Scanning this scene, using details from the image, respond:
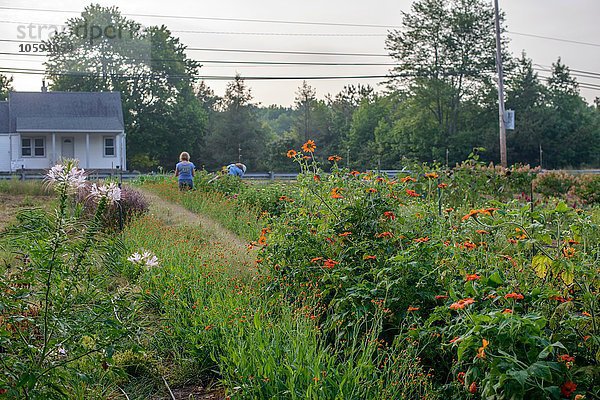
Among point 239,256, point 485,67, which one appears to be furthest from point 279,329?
point 485,67

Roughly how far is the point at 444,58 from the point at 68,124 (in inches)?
869

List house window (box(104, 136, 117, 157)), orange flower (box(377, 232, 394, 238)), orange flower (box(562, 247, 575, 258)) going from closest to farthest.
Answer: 1. orange flower (box(562, 247, 575, 258))
2. orange flower (box(377, 232, 394, 238))
3. house window (box(104, 136, 117, 157))

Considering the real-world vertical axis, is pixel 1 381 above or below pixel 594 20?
below

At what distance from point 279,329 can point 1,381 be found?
1.42 metres

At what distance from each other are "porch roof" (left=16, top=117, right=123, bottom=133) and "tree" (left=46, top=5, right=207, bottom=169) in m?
5.71

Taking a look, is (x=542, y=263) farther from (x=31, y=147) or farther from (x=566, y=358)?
(x=31, y=147)

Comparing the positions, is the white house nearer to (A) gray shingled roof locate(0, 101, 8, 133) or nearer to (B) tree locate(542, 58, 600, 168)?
(A) gray shingled roof locate(0, 101, 8, 133)

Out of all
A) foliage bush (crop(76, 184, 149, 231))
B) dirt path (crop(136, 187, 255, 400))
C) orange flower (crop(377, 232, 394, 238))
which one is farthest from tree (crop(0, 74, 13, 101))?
orange flower (crop(377, 232, 394, 238))

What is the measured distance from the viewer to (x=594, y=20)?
24562 mm

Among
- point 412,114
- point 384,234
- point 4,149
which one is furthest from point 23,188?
point 412,114

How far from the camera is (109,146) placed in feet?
119

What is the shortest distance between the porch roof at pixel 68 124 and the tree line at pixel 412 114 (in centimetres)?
308

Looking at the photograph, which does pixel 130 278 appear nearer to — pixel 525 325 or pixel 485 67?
pixel 525 325

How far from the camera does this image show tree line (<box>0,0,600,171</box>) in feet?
125
